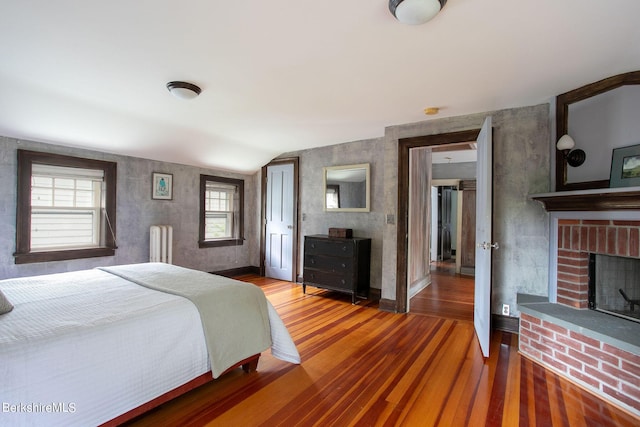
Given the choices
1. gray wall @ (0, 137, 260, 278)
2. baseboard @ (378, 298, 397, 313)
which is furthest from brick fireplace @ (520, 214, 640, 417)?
gray wall @ (0, 137, 260, 278)

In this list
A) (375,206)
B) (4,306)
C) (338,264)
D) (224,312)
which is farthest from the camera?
(375,206)

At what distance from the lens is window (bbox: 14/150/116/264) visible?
10.8 feet

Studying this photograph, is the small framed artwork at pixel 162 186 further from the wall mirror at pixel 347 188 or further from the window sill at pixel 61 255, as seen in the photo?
the wall mirror at pixel 347 188

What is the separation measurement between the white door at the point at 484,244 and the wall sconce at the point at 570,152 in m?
0.61

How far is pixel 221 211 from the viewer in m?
5.42

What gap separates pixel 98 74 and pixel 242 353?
94.4 inches

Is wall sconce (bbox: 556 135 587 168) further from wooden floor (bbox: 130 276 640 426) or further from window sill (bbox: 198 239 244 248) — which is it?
window sill (bbox: 198 239 244 248)

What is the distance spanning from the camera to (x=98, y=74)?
2.34 meters

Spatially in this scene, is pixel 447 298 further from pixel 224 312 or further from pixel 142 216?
pixel 142 216

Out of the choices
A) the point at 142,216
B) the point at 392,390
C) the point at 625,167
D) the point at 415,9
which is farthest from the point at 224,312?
the point at 625,167

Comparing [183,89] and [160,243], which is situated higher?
[183,89]

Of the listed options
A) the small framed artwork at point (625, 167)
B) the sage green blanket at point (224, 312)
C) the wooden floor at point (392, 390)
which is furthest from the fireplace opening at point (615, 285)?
the sage green blanket at point (224, 312)

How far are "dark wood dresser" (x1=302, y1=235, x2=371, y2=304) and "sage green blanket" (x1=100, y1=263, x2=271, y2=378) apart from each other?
1.86m

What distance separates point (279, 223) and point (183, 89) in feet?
10.0
